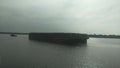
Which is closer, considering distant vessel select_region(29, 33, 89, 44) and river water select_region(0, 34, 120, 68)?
river water select_region(0, 34, 120, 68)

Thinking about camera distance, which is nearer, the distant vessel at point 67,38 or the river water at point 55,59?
the river water at point 55,59

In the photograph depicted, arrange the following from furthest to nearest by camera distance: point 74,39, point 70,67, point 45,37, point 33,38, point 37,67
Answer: point 33,38
point 45,37
point 74,39
point 70,67
point 37,67

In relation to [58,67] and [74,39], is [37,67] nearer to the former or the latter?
[58,67]

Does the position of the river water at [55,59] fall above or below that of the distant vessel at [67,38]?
below

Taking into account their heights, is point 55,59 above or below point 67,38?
below

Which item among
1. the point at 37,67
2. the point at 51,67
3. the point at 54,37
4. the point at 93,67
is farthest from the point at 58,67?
the point at 54,37

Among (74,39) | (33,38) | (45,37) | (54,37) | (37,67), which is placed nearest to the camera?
(37,67)

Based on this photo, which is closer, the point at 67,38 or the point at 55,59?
the point at 55,59

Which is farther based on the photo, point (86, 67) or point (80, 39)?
point (80, 39)

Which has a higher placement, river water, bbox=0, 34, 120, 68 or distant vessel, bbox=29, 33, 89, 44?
distant vessel, bbox=29, 33, 89, 44
